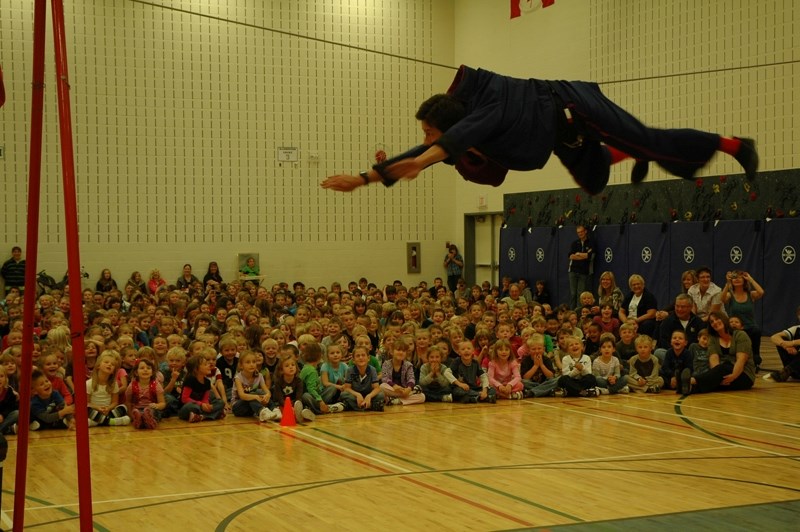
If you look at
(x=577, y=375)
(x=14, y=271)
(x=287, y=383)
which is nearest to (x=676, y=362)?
(x=577, y=375)

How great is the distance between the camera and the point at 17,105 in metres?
19.5

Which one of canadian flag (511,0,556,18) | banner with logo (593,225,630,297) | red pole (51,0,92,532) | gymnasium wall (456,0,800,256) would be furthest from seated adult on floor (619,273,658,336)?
Answer: red pole (51,0,92,532)

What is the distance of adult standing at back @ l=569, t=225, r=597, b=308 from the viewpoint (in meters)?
18.5

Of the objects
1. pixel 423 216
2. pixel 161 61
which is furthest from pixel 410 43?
pixel 161 61

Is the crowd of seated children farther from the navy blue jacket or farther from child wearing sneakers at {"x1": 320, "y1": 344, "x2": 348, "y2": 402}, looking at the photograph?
the navy blue jacket

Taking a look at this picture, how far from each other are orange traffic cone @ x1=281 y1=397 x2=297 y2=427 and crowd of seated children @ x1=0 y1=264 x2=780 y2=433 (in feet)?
0.40

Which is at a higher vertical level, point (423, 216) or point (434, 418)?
point (423, 216)

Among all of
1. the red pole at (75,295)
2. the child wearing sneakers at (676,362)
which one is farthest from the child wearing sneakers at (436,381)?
the red pole at (75,295)

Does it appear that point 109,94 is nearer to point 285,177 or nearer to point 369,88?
point 285,177

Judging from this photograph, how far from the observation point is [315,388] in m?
10.8

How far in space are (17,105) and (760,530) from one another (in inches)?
685

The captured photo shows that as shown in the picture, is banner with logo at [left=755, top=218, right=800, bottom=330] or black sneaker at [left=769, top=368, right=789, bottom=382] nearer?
black sneaker at [left=769, top=368, right=789, bottom=382]

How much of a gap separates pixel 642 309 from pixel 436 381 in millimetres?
4001

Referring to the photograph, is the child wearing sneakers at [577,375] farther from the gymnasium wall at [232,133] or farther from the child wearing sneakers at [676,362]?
the gymnasium wall at [232,133]
